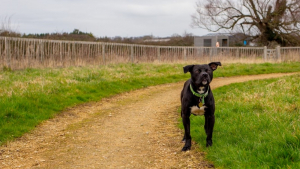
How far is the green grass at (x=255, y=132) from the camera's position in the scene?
4148mm

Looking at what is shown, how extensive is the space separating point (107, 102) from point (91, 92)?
1.13 meters

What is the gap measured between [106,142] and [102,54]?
49.8 ft

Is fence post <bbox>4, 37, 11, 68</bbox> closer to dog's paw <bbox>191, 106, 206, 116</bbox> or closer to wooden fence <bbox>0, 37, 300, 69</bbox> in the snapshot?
wooden fence <bbox>0, 37, 300, 69</bbox>

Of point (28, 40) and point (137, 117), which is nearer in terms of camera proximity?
point (137, 117)

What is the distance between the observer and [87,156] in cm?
520

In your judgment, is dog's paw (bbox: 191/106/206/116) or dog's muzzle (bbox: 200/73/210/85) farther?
dog's paw (bbox: 191/106/206/116)

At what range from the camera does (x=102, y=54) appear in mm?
20688

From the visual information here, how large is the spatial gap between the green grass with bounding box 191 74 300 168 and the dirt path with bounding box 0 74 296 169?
40cm

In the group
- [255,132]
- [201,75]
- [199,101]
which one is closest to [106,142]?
[199,101]

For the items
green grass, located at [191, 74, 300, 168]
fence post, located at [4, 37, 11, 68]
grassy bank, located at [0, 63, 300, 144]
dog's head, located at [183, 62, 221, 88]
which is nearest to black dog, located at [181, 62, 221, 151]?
dog's head, located at [183, 62, 221, 88]

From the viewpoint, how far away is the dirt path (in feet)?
16.2

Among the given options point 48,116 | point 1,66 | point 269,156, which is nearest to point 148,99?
point 48,116

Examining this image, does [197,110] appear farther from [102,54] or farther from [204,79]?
[102,54]

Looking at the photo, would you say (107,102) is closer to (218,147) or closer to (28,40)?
(218,147)
